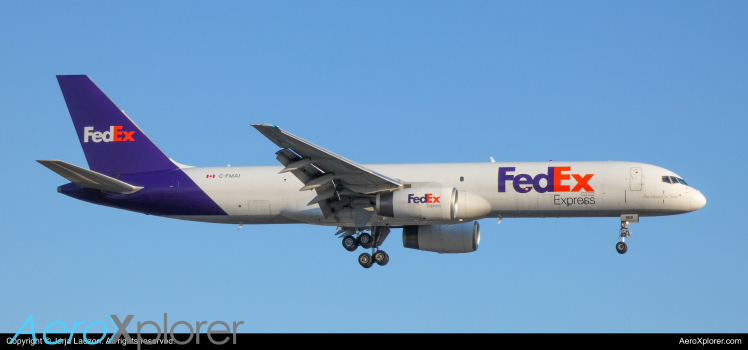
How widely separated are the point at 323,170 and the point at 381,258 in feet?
18.8

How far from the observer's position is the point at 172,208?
144 feet

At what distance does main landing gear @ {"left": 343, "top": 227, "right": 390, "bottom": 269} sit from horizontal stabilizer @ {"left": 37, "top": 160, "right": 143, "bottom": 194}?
1029 cm

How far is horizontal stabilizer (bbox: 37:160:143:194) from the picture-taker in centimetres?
4012

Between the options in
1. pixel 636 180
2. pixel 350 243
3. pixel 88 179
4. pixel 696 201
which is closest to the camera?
pixel 636 180

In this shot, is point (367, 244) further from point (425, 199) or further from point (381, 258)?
point (425, 199)

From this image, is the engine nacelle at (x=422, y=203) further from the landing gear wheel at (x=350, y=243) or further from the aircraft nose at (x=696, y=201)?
the aircraft nose at (x=696, y=201)

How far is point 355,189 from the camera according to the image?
134 ft

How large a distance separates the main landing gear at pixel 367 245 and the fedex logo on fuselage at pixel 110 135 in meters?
12.0

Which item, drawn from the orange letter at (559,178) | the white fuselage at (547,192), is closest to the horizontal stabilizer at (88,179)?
the white fuselage at (547,192)

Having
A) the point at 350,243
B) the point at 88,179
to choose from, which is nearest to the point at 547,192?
the point at 350,243

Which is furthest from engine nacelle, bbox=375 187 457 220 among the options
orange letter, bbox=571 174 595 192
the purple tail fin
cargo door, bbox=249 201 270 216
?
the purple tail fin

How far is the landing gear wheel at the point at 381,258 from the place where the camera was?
141 ft

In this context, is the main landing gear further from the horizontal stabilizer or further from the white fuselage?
the horizontal stabilizer
